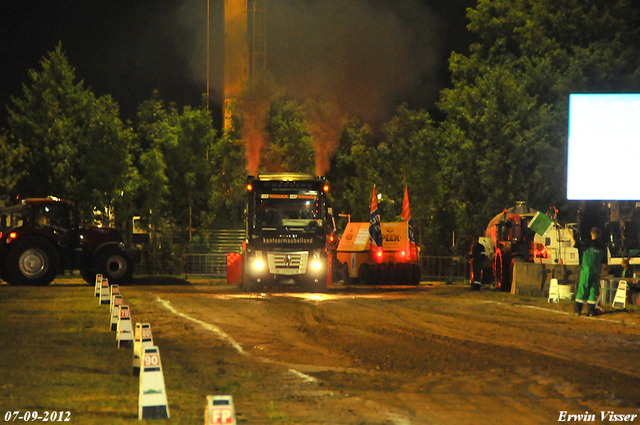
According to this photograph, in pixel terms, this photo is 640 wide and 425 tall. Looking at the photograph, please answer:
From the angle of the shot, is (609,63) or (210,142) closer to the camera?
(609,63)

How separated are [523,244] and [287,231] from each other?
774 centimetres

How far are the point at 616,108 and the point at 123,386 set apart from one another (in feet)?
61.3

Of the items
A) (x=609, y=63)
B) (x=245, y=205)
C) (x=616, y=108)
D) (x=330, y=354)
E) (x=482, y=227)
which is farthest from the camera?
(x=482, y=227)

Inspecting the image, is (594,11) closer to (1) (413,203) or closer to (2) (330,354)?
(1) (413,203)

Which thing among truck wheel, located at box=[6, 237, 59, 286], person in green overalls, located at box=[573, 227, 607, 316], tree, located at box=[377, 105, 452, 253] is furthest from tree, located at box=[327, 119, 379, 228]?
person in green overalls, located at box=[573, 227, 607, 316]

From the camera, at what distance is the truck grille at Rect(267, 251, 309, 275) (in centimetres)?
2478

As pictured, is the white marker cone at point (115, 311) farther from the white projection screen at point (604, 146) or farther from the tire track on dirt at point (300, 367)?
the white projection screen at point (604, 146)

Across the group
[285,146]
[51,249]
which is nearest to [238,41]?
[285,146]

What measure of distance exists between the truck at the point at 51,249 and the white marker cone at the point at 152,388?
2047 centimetres

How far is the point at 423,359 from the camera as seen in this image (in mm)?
11266

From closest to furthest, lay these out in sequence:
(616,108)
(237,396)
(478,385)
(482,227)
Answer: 1. (237,396)
2. (478,385)
3. (616,108)
4. (482,227)

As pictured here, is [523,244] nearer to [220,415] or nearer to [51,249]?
[51,249]

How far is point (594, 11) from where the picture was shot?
133 ft

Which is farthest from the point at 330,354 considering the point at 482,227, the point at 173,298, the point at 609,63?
the point at 482,227
